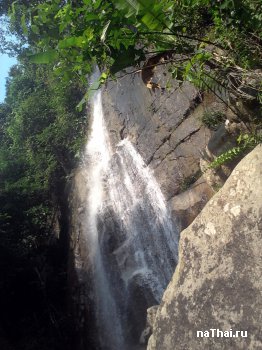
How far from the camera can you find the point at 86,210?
10.9 meters

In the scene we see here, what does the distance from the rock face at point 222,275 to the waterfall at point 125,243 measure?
178 inches

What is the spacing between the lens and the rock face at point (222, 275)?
3.19 meters

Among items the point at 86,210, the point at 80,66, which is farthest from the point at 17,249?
the point at 80,66

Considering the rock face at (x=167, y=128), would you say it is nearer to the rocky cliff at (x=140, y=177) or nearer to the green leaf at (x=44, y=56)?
the rocky cliff at (x=140, y=177)

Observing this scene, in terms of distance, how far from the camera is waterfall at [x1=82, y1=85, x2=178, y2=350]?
28.8 feet

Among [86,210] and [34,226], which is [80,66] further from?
[34,226]

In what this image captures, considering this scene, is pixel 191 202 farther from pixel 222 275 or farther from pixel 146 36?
pixel 146 36

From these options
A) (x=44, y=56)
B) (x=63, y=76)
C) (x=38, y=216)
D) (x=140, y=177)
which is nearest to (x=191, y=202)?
(x=140, y=177)

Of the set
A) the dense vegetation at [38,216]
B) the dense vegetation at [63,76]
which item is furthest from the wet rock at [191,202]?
the dense vegetation at [38,216]

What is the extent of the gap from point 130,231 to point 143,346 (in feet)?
9.36

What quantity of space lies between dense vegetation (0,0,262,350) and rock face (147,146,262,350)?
3.92 feet

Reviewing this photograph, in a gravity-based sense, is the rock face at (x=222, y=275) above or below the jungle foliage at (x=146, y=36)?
below

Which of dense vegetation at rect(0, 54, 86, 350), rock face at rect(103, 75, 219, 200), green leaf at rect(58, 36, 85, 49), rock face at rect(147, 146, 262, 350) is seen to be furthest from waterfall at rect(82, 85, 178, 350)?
green leaf at rect(58, 36, 85, 49)

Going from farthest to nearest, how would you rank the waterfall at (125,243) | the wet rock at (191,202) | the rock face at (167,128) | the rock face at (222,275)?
1. the waterfall at (125,243)
2. the rock face at (167,128)
3. the wet rock at (191,202)
4. the rock face at (222,275)
